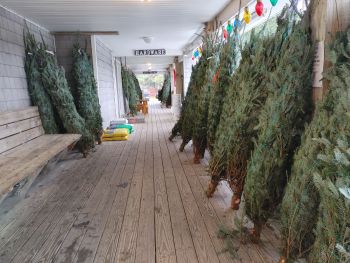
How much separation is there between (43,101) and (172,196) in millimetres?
2763

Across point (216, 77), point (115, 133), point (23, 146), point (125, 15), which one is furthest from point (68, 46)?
point (216, 77)

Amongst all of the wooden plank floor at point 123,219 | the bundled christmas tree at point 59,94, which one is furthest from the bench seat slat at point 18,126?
the wooden plank floor at point 123,219

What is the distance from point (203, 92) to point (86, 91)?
8.62 ft

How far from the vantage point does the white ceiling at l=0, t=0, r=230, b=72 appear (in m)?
3.63

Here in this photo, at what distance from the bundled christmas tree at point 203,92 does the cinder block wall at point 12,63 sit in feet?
8.77

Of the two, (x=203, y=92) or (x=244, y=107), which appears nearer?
(x=244, y=107)

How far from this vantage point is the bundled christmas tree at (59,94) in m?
4.28

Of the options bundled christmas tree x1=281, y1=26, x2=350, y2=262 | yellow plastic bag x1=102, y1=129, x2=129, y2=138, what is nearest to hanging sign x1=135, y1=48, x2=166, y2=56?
yellow plastic bag x1=102, y1=129, x2=129, y2=138

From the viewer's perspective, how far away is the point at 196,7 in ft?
13.0

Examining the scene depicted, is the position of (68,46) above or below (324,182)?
above

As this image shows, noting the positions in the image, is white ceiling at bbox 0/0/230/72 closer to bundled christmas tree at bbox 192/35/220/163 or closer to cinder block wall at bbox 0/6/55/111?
cinder block wall at bbox 0/6/55/111

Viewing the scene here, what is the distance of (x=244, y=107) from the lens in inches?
96.3

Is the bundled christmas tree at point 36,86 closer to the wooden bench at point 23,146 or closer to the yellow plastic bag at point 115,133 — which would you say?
the wooden bench at point 23,146

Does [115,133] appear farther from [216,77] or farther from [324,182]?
[324,182]
